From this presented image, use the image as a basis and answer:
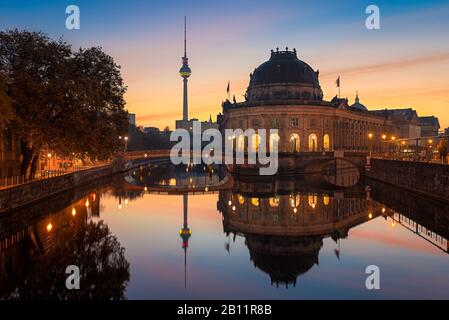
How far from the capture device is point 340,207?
1816 inches

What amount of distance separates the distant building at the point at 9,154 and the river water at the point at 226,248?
20.2 ft

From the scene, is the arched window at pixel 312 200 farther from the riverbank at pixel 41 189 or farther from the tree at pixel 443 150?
the riverbank at pixel 41 189

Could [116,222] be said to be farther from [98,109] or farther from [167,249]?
[98,109]

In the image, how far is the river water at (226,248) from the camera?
19781mm

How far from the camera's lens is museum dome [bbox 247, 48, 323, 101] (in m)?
116

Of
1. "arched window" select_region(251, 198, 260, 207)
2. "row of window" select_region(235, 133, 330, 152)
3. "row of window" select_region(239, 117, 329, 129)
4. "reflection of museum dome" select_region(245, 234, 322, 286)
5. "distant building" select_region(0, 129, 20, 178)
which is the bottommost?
"reflection of museum dome" select_region(245, 234, 322, 286)

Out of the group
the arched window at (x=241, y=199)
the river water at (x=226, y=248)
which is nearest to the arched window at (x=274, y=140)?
the arched window at (x=241, y=199)

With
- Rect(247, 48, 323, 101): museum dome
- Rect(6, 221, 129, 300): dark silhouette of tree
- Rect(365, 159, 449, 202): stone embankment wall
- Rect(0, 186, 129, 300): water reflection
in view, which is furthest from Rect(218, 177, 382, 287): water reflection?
Rect(247, 48, 323, 101): museum dome

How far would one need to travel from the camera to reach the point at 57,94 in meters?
40.9

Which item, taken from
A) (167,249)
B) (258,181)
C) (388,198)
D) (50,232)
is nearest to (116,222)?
(50,232)

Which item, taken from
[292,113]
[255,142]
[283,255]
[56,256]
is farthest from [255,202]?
[255,142]

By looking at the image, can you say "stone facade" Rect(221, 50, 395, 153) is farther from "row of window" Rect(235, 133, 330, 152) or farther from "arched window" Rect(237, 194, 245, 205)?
"arched window" Rect(237, 194, 245, 205)

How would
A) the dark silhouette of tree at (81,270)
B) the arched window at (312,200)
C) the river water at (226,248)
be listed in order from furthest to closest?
1. the arched window at (312,200)
2. the river water at (226,248)
3. the dark silhouette of tree at (81,270)

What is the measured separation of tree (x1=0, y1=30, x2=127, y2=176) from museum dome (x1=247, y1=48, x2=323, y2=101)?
2871 inches
